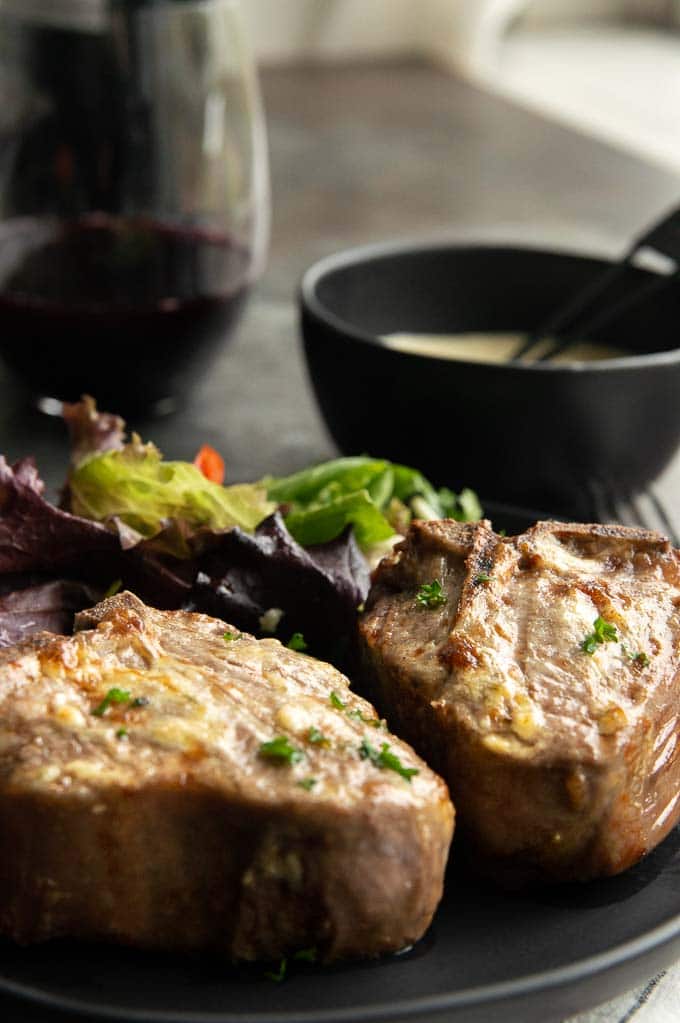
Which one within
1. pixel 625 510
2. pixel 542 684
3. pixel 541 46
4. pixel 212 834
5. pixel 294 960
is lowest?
pixel 541 46

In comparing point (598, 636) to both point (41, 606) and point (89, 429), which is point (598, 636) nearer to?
point (41, 606)

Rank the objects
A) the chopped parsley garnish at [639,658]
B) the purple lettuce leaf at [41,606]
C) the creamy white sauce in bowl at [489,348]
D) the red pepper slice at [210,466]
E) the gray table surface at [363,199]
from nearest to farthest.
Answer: the chopped parsley garnish at [639,658] < the purple lettuce leaf at [41,606] < the red pepper slice at [210,466] < the creamy white sauce in bowl at [489,348] < the gray table surface at [363,199]

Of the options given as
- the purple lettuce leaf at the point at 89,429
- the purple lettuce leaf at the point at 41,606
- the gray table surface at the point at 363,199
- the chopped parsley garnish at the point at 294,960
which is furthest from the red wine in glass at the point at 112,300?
the chopped parsley garnish at the point at 294,960

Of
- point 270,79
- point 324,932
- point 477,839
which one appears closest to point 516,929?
point 477,839

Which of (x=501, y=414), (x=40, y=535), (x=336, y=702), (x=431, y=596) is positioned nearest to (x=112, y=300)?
(x=501, y=414)

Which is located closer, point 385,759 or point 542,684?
point 385,759

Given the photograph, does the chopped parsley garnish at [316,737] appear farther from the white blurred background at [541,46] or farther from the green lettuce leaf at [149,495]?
the white blurred background at [541,46]

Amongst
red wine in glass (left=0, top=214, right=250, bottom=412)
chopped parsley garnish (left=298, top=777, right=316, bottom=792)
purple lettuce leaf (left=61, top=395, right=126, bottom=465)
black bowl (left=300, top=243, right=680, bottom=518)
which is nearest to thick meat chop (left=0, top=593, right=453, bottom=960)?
chopped parsley garnish (left=298, top=777, right=316, bottom=792)

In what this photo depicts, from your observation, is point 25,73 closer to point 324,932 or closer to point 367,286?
point 367,286
